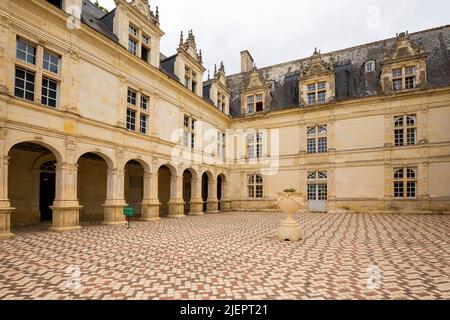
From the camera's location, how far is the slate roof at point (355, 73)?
1902 cm

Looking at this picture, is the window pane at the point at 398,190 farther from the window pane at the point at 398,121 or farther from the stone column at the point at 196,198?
the stone column at the point at 196,198

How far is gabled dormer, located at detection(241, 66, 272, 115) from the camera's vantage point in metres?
23.9

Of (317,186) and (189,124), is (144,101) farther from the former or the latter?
(317,186)

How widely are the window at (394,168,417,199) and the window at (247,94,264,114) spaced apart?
11.7 metres

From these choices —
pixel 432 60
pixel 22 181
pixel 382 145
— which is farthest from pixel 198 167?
pixel 432 60

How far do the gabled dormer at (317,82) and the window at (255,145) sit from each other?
4566 millimetres

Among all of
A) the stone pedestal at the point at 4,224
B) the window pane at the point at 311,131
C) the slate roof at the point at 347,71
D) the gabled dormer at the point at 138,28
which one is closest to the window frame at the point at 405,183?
the slate roof at the point at 347,71

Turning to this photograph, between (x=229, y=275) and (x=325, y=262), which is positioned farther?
(x=325, y=262)

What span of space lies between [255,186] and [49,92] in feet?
55.0

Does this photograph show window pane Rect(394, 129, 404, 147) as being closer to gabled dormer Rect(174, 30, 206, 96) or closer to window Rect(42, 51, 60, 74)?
gabled dormer Rect(174, 30, 206, 96)

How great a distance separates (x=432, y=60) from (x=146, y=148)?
→ 20.6 meters

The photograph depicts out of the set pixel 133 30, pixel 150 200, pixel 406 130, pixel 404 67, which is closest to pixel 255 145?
pixel 406 130

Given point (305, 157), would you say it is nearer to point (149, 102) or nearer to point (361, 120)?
point (361, 120)
